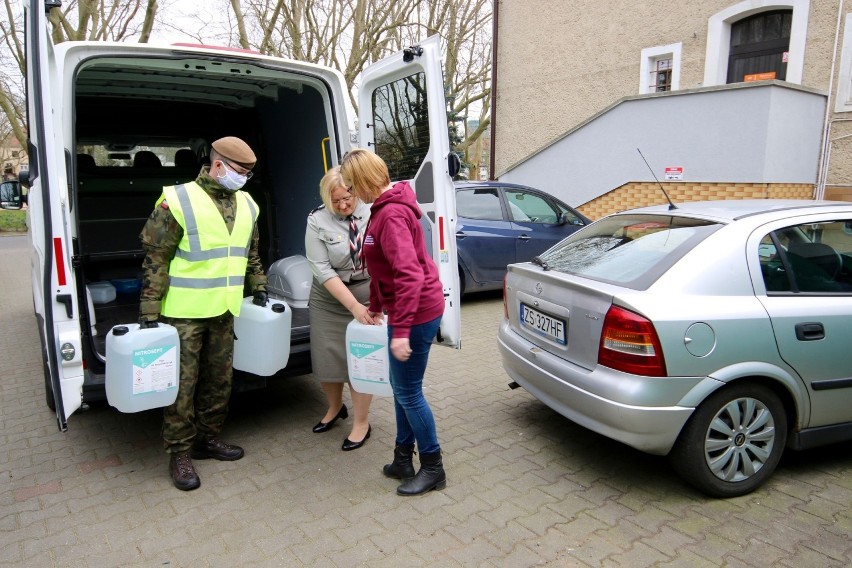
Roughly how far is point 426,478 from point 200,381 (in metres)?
1.39

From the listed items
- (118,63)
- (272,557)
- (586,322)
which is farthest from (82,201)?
(586,322)

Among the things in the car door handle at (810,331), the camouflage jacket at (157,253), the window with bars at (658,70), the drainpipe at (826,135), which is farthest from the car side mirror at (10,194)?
the window with bars at (658,70)

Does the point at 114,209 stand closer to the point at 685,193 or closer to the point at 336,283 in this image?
the point at 336,283

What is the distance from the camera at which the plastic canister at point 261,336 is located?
3.49 metres

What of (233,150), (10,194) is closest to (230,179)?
(233,150)

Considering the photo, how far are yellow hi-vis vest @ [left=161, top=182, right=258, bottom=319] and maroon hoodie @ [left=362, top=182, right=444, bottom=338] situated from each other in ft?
2.74

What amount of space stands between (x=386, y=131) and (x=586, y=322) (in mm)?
2261

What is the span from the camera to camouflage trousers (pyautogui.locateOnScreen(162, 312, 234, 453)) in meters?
3.18

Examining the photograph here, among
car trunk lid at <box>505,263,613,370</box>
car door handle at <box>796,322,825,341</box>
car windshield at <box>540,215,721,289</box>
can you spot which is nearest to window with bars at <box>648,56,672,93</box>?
car windshield at <box>540,215,721,289</box>

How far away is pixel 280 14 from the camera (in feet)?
56.3

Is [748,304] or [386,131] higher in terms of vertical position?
[386,131]

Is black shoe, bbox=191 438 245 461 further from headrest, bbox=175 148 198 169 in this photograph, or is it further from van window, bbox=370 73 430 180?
headrest, bbox=175 148 198 169

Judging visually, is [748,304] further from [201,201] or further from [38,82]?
[38,82]

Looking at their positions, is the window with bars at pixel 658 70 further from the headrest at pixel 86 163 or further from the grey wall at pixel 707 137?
the headrest at pixel 86 163
